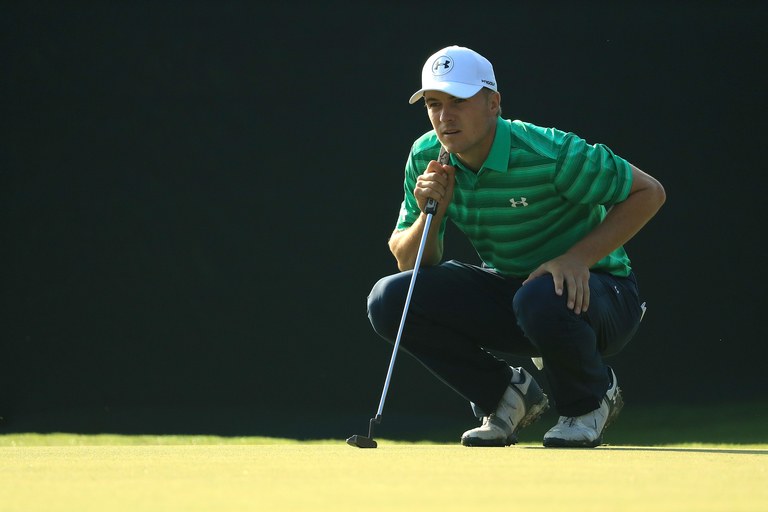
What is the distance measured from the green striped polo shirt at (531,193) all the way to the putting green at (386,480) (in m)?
0.50

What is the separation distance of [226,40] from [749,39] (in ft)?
4.74

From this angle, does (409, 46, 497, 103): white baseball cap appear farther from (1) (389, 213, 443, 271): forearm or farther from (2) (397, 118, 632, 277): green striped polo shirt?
(1) (389, 213, 443, 271): forearm

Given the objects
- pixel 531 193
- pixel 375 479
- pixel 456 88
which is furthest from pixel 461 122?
pixel 375 479

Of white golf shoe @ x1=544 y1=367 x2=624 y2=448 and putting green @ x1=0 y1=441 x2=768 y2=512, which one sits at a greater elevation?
putting green @ x1=0 y1=441 x2=768 y2=512

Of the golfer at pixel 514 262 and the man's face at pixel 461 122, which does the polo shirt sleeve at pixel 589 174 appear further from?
the man's face at pixel 461 122

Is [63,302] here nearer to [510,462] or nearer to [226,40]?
[226,40]

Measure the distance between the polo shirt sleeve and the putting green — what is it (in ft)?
1.66

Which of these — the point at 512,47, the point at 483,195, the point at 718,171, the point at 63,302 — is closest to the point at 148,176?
the point at 63,302

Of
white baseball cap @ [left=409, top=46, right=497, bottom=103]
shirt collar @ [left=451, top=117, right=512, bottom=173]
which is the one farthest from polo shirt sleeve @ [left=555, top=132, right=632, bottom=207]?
white baseball cap @ [left=409, top=46, right=497, bottom=103]

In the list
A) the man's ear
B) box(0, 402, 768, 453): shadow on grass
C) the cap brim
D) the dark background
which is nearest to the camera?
the cap brim

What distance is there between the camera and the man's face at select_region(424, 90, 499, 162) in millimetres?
2389

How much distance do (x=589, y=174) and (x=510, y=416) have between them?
0.51 meters

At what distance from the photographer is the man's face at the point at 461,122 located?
2.39 meters

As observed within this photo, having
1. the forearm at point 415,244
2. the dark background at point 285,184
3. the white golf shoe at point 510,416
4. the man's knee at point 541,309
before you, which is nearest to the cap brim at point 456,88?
the forearm at point 415,244
